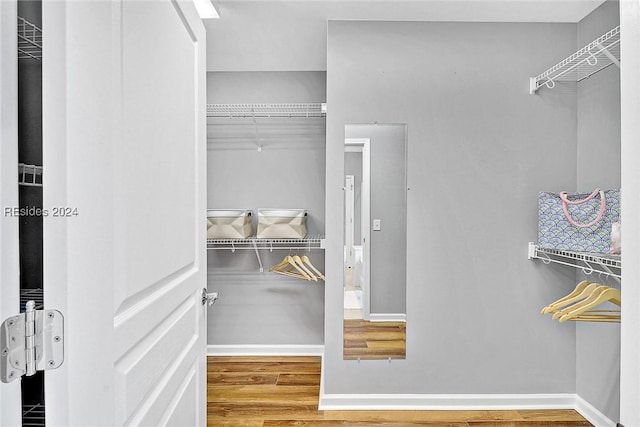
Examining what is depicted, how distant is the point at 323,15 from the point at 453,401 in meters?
2.48

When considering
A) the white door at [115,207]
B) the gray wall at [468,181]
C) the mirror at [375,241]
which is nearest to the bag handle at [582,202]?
the gray wall at [468,181]

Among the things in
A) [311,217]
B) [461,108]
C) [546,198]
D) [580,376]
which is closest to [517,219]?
[546,198]

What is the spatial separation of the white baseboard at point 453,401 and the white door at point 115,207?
1590 mm

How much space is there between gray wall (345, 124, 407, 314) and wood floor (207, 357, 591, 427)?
63 cm

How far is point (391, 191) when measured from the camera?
8.99ft

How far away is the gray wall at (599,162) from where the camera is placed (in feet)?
7.75

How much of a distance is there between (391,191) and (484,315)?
3.15 ft

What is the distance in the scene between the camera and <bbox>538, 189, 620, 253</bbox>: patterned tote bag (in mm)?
2234

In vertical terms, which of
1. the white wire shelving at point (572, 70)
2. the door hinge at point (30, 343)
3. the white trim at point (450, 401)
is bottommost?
the white trim at point (450, 401)

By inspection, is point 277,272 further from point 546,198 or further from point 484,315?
point 546,198

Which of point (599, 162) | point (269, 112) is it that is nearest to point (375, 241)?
point (599, 162)

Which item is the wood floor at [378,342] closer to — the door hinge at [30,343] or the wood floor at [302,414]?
the wood floor at [302,414]

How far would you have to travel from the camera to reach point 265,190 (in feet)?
11.9
